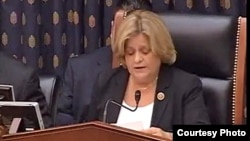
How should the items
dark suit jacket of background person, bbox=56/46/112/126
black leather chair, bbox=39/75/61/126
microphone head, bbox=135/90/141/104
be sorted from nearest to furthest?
1. microphone head, bbox=135/90/141/104
2. dark suit jacket of background person, bbox=56/46/112/126
3. black leather chair, bbox=39/75/61/126

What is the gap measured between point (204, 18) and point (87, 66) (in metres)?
0.55

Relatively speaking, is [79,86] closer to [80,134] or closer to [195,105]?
[195,105]

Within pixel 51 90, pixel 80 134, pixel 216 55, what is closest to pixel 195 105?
pixel 216 55

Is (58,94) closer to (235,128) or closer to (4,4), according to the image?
(4,4)

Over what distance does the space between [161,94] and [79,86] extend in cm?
37

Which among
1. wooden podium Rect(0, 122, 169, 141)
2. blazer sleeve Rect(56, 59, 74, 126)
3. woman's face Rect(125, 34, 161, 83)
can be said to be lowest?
blazer sleeve Rect(56, 59, 74, 126)

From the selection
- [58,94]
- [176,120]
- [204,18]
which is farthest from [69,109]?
[204,18]

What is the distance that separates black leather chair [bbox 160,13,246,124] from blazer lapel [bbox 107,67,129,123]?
25 cm

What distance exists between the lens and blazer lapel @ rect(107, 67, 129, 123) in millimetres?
2141

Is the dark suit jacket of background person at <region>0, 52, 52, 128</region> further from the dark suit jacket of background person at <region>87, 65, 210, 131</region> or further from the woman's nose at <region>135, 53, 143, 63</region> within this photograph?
the woman's nose at <region>135, 53, 143, 63</region>

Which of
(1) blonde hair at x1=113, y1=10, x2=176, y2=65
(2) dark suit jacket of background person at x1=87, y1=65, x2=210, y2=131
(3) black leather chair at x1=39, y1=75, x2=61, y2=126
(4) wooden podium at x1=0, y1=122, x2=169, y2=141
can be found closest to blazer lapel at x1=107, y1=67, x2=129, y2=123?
(2) dark suit jacket of background person at x1=87, y1=65, x2=210, y2=131

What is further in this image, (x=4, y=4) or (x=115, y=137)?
(x=4, y=4)

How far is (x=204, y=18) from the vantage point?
7.27 ft

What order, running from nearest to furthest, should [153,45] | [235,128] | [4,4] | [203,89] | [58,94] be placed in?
[235,128]
[153,45]
[203,89]
[58,94]
[4,4]
